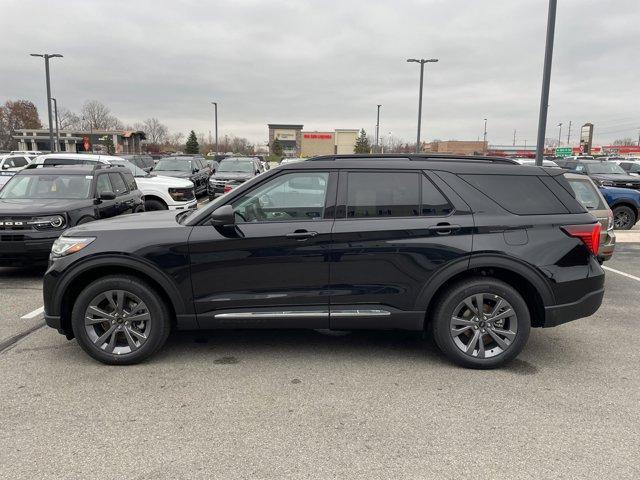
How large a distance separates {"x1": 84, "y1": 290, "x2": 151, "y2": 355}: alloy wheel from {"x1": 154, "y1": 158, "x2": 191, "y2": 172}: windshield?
14.7 m

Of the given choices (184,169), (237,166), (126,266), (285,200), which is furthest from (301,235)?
(184,169)

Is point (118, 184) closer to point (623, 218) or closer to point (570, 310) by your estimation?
point (570, 310)

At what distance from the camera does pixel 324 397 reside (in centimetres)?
369

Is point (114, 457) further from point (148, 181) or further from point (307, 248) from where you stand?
point (148, 181)

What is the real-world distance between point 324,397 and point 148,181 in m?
10.5

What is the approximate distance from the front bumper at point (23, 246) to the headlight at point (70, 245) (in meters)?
2.99

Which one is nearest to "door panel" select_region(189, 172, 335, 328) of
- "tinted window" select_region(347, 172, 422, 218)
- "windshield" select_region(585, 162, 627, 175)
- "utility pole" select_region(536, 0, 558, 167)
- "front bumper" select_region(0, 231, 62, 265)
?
"tinted window" select_region(347, 172, 422, 218)

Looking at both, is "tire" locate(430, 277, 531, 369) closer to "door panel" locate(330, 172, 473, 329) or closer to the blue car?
"door panel" locate(330, 172, 473, 329)

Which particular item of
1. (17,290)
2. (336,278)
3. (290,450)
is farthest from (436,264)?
(17,290)

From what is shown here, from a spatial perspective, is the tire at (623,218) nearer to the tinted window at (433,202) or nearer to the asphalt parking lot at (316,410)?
the asphalt parking lot at (316,410)

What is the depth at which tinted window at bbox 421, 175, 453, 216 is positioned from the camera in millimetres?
4176

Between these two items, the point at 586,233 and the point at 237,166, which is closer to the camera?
the point at 586,233

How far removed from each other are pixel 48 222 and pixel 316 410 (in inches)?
213

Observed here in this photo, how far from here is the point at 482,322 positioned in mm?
4195
